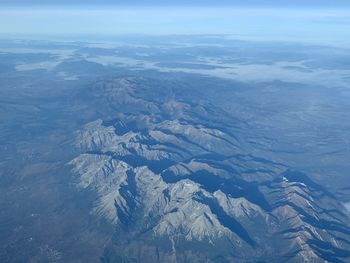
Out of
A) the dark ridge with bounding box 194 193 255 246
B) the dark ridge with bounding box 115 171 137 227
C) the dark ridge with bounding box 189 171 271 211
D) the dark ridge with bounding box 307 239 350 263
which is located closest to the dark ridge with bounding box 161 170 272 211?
the dark ridge with bounding box 189 171 271 211

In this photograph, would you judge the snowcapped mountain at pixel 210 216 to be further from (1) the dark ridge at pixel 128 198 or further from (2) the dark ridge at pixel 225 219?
(1) the dark ridge at pixel 128 198

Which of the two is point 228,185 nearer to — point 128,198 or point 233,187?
point 233,187

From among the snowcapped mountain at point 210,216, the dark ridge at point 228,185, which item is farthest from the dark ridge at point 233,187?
the snowcapped mountain at point 210,216

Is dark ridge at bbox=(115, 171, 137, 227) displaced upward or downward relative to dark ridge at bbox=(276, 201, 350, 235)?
downward

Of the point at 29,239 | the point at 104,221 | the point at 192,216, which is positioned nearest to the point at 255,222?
the point at 192,216

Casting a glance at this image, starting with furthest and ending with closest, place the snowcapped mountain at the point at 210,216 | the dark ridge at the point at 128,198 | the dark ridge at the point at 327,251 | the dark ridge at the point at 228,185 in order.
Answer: the dark ridge at the point at 228,185, the dark ridge at the point at 128,198, the snowcapped mountain at the point at 210,216, the dark ridge at the point at 327,251

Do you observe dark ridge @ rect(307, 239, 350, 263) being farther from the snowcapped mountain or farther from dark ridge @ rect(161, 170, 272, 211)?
dark ridge @ rect(161, 170, 272, 211)

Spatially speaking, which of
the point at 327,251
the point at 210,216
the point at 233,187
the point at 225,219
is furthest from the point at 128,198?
the point at 327,251

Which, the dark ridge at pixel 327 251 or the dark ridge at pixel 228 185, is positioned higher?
the dark ridge at pixel 327 251
